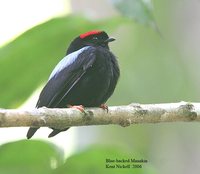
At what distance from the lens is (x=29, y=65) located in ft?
9.61

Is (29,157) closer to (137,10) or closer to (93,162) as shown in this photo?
(93,162)

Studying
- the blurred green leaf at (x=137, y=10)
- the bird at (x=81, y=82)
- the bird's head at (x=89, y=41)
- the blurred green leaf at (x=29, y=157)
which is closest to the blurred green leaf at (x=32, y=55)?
the blurred green leaf at (x=137, y=10)

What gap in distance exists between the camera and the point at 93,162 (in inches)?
99.7

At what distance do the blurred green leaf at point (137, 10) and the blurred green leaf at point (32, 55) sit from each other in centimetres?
24

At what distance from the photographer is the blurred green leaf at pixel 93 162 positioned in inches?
99.3

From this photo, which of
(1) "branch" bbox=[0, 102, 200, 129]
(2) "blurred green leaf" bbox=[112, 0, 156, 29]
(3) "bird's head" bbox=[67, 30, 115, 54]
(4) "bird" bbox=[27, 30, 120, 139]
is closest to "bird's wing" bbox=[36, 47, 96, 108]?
(4) "bird" bbox=[27, 30, 120, 139]

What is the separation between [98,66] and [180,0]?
3.34 m

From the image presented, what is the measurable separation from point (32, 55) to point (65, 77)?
75 cm

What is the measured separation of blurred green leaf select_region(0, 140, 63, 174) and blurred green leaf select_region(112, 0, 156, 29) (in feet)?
2.62

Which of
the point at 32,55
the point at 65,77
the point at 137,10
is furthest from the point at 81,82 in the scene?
the point at 137,10

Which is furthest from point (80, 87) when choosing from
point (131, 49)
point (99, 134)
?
point (131, 49)

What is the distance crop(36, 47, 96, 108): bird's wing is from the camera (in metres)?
3.54

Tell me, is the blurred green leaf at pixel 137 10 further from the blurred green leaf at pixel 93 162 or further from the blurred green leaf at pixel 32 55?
the blurred green leaf at pixel 93 162

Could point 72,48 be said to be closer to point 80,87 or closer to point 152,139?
point 80,87
